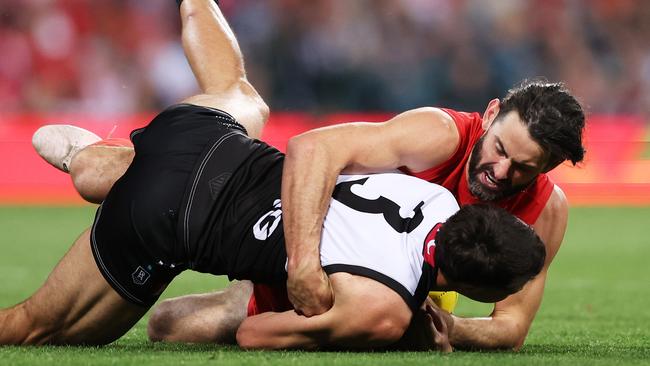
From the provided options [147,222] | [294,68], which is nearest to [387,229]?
[147,222]

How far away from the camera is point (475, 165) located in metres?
5.01

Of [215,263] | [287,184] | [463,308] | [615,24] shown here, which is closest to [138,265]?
[215,263]

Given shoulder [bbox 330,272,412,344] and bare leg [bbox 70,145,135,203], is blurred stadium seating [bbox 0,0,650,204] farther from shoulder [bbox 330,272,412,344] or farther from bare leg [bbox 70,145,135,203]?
shoulder [bbox 330,272,412,344]

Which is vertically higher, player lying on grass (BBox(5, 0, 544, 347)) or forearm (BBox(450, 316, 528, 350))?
player lying on grass (BBox(5, 0, 544, 347))

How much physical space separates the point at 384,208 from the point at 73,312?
57.0 inches

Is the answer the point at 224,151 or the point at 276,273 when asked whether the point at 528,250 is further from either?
the point at 224,151

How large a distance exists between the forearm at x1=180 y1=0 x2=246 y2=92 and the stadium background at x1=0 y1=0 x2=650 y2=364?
7.06 metres

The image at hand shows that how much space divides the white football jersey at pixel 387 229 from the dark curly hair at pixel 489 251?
0.12 meters

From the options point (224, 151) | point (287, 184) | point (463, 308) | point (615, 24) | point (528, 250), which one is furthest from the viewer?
point (615, 24)

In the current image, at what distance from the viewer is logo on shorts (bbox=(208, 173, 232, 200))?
4934mm

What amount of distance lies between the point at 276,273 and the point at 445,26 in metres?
11.1

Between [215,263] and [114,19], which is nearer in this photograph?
[215,263]

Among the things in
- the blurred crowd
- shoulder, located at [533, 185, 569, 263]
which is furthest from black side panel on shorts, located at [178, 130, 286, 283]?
the blurred crowd

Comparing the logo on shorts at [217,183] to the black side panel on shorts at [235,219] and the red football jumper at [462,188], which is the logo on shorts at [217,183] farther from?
the red football jumper at [462,188]
